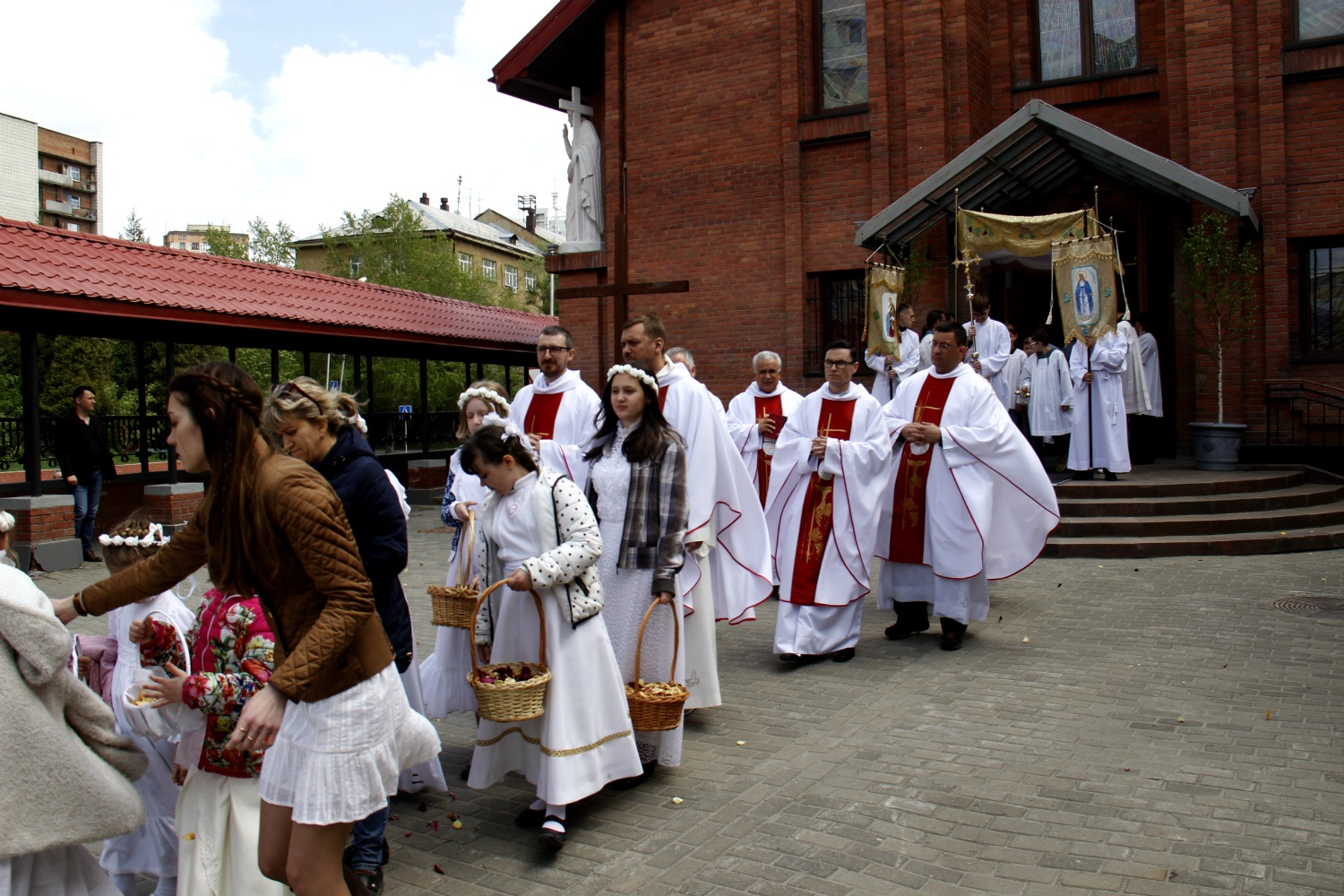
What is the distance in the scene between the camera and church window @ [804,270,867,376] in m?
16.5

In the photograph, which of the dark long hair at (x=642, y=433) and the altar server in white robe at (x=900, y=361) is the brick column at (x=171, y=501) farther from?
the dark long hair at (x=642, y=433)

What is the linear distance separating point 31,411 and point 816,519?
969cm

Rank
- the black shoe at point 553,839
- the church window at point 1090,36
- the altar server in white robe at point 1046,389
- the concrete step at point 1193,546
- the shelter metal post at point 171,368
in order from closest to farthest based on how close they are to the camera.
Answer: the black shoe at point 553,839, the concrete step at point 1193,546, the altar server in white robe at point 1046,389, the shelter metal post at point 171,368, the church window at point 1090,36

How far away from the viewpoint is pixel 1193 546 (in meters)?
10.6

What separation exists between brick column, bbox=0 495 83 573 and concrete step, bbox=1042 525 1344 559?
10636 millimetres

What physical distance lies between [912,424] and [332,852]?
5.36 meters

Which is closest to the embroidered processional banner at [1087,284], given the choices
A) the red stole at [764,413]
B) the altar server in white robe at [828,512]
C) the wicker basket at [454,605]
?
the red stole at [764,413]

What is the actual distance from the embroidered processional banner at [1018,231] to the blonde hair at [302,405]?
441 inches

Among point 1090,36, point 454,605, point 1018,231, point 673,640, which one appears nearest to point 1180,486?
point 1018,231

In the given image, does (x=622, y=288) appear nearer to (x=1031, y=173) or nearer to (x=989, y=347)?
(x=989, y=347)

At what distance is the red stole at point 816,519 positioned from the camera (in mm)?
7094

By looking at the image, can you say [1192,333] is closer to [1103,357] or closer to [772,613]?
[1103,357]

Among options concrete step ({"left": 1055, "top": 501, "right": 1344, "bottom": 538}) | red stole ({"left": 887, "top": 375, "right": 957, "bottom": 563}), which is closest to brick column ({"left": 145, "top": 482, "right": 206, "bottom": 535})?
red stole ({"left": 887, "top": 375, "right": 957, "bottom": 563})

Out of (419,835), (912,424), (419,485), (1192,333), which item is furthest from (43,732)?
(419,485)
